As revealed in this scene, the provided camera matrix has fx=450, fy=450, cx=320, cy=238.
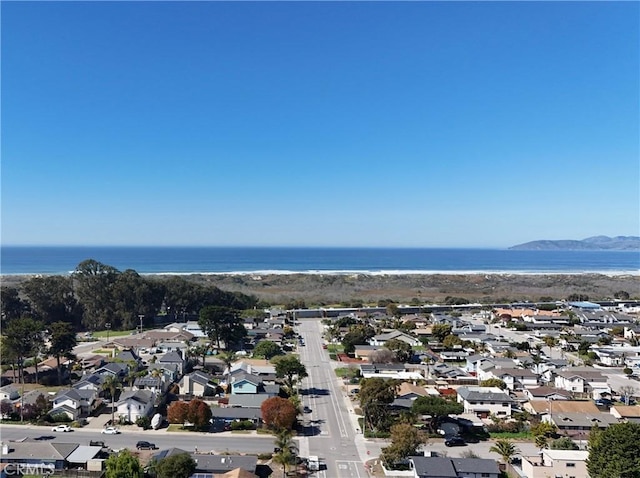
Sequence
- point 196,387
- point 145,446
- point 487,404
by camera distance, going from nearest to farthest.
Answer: point 145,446 < point 487,404 < point 196,387

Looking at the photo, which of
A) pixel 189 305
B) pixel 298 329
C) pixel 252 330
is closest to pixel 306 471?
pixel 252 330

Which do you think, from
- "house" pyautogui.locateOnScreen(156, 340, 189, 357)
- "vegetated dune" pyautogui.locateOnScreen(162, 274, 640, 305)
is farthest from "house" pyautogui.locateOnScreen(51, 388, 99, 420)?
"vegetated dune" pyautogui.locateOnScreen(162, 274, 640, 305)

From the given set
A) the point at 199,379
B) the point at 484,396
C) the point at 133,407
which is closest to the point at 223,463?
the point at 133,407

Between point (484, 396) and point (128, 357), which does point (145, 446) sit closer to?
point (128, 357)

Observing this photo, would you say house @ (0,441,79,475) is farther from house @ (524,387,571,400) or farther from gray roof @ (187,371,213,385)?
house @ (524,387,571,400)

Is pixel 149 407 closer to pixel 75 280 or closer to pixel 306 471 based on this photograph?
pixel 306 471

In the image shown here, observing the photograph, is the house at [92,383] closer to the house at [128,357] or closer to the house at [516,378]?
the house at [128,357]
